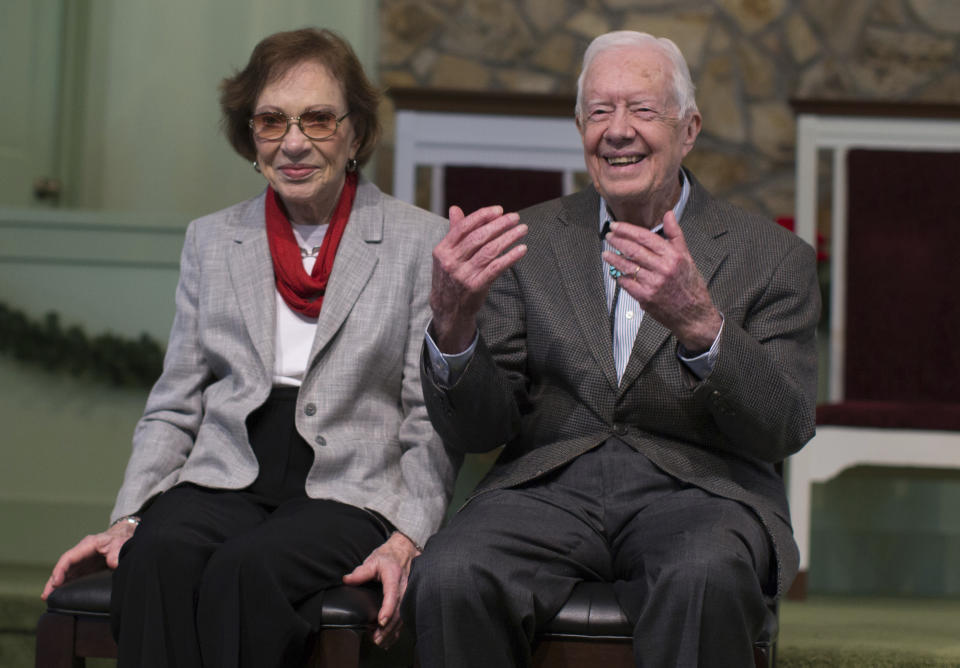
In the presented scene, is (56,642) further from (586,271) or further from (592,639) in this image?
(586,271)

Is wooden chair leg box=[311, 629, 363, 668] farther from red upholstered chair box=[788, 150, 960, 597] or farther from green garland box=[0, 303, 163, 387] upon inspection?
red upholstered chair box=[788, 150, 960, 597]

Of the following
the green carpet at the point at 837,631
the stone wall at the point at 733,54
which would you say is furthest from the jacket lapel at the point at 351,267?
the stone wall at the point at 733,54

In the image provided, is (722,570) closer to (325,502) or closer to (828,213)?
(325,502)

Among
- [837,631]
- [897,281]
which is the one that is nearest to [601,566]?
[837,631]

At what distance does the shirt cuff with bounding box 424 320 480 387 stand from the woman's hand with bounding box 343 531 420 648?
0.29 meters

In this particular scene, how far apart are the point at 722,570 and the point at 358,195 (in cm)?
108

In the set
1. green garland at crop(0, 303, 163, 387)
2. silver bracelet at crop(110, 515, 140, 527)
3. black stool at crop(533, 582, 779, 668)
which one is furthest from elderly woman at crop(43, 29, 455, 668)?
green garland at crop(0, 303, 163, 387)

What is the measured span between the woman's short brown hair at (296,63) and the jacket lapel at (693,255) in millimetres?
641

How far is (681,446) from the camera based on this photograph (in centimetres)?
204

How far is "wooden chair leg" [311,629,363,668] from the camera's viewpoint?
188 centimetres

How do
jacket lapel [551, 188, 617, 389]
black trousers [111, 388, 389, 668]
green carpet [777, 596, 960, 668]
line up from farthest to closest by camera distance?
green carpet [777, 596, 960, 668], jacket lapel [551, 188, 617, 389], black trousers [111, 388, 389, 668]

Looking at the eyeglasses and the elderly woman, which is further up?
the eyeglasses

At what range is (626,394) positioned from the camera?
80.3 inches

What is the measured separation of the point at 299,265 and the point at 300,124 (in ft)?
0.87
